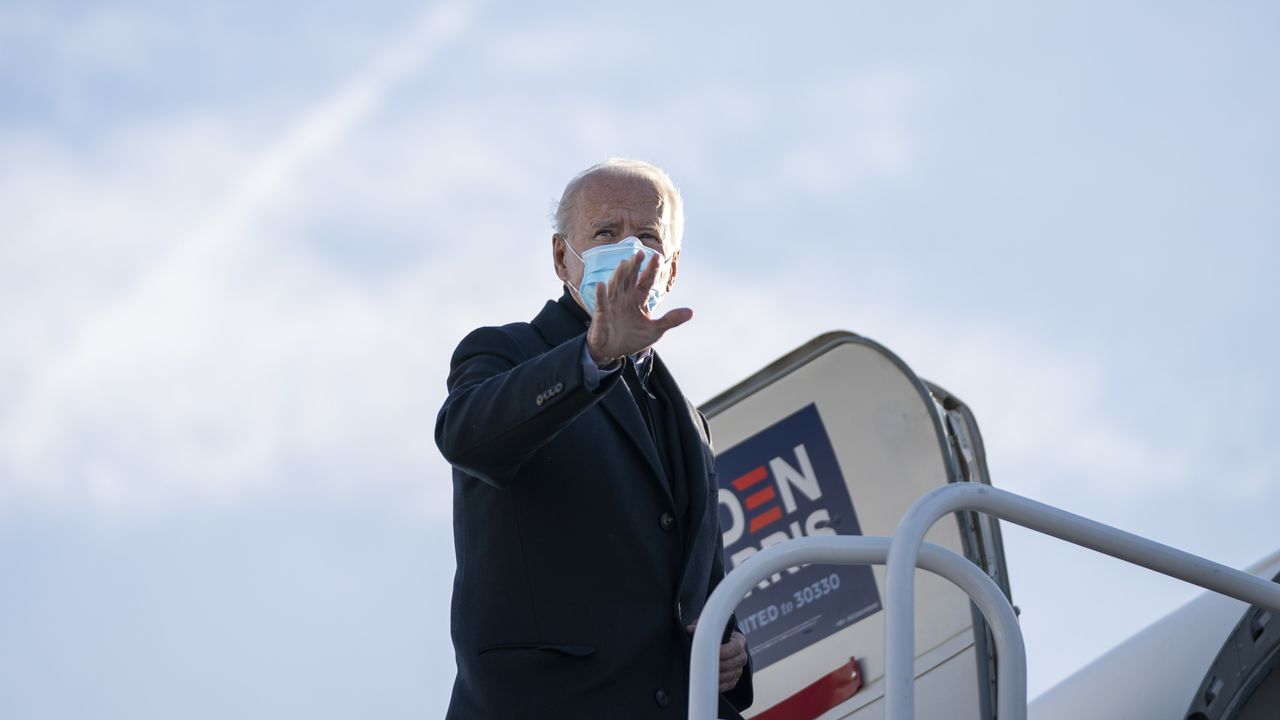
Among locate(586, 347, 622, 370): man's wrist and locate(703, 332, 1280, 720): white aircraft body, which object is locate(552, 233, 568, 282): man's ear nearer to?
locate(586, 347, 622, 370): man's wrist

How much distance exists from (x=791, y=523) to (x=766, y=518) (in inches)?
5.2

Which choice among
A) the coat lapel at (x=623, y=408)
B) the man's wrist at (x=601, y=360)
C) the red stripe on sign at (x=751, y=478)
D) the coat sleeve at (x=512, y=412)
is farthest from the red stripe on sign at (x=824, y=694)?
the man's wrist at (x=601, y=360)

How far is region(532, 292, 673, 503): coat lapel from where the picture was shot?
3.06 metres

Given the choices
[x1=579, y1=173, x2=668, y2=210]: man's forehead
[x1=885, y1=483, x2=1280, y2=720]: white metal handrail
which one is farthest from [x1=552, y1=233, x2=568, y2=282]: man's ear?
[x1=885, y1=483, x2=1280, y2=720]: white metal handrail

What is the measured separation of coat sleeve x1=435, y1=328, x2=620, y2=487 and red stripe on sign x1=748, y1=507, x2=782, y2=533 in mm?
3612

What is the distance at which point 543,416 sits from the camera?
8.68 ft

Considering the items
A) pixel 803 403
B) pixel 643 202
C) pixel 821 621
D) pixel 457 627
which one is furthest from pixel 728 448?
pixel 457 627

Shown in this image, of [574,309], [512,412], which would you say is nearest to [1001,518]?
[512,412]

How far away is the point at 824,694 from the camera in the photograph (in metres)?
5.94

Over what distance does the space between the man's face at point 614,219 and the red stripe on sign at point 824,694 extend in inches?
117

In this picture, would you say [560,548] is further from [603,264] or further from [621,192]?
[621,192]

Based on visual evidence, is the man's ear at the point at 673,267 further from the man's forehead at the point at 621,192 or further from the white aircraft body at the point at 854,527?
the white aircraft body at the point at 854,527

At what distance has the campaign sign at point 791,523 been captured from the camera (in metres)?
6.06

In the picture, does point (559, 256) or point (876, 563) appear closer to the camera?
point (876, 563)
